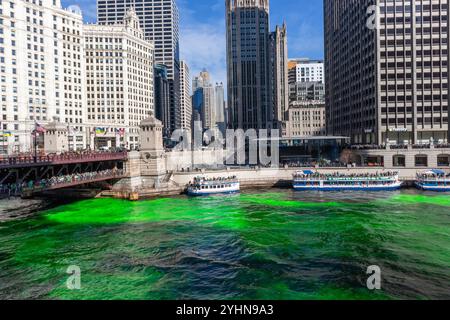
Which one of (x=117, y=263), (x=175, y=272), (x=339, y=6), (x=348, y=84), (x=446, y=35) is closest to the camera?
(x=175, y=272)

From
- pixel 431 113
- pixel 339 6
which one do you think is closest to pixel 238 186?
pixel 431 113

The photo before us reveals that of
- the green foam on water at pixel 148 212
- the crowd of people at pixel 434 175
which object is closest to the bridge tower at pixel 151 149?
the green foam on water at pixel 148 212

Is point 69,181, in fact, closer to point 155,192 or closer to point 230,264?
point 155,192

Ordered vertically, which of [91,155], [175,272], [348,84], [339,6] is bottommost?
[175,272]

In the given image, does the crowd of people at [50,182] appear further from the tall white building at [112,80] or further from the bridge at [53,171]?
the tall white building at [112,80]

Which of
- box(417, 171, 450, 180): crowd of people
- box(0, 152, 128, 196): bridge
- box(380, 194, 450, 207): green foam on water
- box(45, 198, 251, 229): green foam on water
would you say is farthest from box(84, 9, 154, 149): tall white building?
box(417, 171, 450, 180): crowd of people

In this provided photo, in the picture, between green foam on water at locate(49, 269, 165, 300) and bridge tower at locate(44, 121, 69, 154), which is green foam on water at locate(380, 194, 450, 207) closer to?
green foam on water at locate(49, 269, 165, 300)

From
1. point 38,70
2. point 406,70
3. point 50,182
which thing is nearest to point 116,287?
point 50,182
